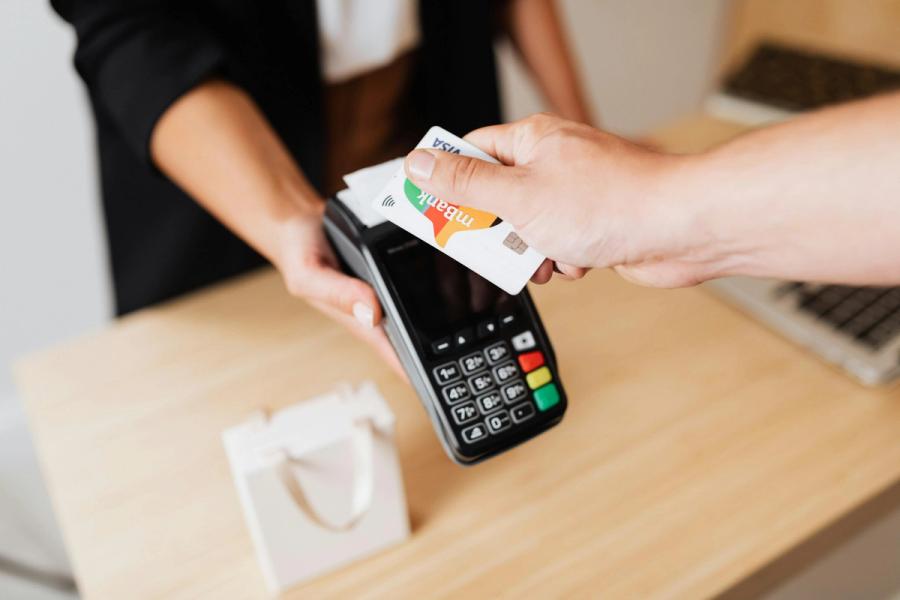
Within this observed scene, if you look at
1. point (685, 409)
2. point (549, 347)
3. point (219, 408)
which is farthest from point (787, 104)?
point (219, 408)

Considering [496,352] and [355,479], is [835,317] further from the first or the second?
[355,479]

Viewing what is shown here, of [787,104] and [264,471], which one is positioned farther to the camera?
[787,104]

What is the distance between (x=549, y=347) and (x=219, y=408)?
0.32m

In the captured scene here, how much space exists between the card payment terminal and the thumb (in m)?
0.07

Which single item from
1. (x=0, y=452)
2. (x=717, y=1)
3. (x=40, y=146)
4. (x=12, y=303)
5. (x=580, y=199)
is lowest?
(x=0, y=452)

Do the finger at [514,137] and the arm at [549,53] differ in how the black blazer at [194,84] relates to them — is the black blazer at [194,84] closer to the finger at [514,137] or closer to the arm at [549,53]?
the arm at [549,53]

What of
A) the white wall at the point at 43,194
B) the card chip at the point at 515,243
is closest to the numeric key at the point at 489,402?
the card chip at the point at 515,243

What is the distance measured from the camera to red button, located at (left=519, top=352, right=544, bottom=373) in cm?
49

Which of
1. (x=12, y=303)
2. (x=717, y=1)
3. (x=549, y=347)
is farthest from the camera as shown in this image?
(x=717, y=1)

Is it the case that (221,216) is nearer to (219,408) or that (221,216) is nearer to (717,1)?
(219,408)

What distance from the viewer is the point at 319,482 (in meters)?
0.46

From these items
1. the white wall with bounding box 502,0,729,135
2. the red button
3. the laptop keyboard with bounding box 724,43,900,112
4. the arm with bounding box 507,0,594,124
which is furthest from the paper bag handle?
the white wall with bounding box 502,0,729,135

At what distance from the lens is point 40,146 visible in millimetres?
1270

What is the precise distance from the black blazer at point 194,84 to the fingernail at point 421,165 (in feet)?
1.09
